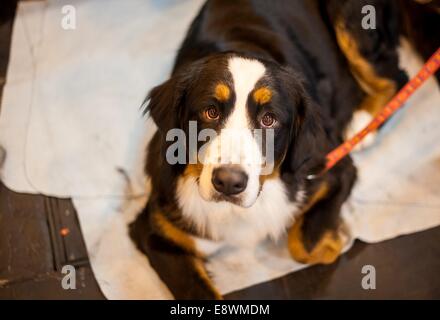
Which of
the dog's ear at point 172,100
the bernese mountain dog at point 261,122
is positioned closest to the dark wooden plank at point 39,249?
the bernese mountain dog at point 261,122

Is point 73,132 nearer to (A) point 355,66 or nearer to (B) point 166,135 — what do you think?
(B) point 166,135

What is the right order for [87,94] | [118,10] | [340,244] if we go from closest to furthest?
[340,244] → [87,94] → [118,10]

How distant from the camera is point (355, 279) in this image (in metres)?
2.18

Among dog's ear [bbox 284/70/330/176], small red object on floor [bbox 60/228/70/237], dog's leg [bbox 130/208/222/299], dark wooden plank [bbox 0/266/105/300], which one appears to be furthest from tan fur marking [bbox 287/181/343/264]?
small red object on floor [bbox 60/228/70/237]

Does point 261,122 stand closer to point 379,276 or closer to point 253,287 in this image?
point 253,287

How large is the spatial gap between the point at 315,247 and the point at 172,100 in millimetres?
880

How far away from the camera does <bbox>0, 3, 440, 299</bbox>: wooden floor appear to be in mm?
2150

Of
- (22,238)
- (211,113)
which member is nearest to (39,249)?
(22,238)

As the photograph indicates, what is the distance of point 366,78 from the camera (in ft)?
8.30

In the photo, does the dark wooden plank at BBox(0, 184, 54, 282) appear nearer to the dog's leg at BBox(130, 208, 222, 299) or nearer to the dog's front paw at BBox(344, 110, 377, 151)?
the dog's leg at BBox(130, 208, 222, 299)

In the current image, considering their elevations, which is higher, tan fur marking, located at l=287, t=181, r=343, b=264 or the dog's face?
the dog's face

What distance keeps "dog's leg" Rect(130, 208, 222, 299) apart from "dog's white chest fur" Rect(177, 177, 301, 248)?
92mm
